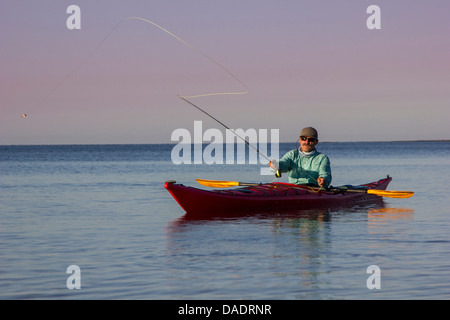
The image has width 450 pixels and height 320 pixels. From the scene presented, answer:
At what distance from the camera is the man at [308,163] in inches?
619

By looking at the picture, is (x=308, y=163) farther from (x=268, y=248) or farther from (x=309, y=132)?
(x=268, y=248)

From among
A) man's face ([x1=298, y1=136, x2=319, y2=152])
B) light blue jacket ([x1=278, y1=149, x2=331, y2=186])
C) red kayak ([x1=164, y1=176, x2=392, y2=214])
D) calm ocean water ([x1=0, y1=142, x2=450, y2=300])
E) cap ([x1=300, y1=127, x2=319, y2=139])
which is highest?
cap ([x1=300, y1=127, x2=319, y2=139])

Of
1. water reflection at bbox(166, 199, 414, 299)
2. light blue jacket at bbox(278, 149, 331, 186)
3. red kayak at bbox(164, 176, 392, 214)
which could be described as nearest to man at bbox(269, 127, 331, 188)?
light blue jacket at bbox(278, 149, 331, 186)

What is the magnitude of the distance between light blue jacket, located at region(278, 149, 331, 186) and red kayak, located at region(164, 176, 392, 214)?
0.34 metres

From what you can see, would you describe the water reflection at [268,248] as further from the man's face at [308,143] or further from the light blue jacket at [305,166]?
the man's face at [308,143]

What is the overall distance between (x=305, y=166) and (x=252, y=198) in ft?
5.69

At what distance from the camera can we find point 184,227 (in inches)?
544

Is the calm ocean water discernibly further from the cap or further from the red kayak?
the cap

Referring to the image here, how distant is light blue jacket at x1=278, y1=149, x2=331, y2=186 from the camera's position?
15.7 meters

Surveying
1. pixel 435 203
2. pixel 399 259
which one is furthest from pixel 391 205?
pixel 399 259

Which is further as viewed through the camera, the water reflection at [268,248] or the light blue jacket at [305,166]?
the light blue jacket at [305,166]

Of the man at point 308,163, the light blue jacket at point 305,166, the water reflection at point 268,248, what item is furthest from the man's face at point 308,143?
the water reflection at point 268,248

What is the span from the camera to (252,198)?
15328mm
